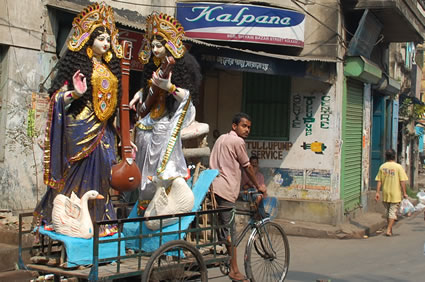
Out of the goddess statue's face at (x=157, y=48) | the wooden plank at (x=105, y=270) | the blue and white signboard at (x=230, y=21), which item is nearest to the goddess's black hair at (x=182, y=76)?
the goddess statue's face at (x=157, y=48)

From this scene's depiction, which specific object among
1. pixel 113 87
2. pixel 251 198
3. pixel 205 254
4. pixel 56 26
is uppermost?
pixel 56 26

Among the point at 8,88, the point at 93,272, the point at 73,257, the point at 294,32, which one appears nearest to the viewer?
the point at 93,272

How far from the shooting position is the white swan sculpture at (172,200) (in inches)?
208

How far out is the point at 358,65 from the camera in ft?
37.7

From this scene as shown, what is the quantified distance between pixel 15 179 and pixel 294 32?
5634mm

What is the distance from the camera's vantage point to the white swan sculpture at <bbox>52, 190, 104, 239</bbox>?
4.79 metres

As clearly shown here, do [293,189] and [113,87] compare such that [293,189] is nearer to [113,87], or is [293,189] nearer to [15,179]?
[15,179]

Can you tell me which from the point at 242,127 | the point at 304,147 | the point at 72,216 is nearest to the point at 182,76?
the point at 242,127

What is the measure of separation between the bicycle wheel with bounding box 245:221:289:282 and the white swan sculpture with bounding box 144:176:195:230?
1060mm

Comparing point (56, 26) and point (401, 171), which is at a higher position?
point (56, 26)

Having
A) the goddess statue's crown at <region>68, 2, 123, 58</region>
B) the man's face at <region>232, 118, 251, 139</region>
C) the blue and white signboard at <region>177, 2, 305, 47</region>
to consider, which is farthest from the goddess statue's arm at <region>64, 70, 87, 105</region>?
the blue and white signboard at <region>177, 2, 305, 47</region>

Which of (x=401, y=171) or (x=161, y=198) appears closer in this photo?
(x=161, y=198)

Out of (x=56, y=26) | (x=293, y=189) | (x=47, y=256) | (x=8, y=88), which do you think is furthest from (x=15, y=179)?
(x=293, y=189)

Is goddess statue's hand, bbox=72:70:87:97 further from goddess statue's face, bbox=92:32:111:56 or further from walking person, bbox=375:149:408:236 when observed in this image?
walking person, bbox=375:149:408:236
